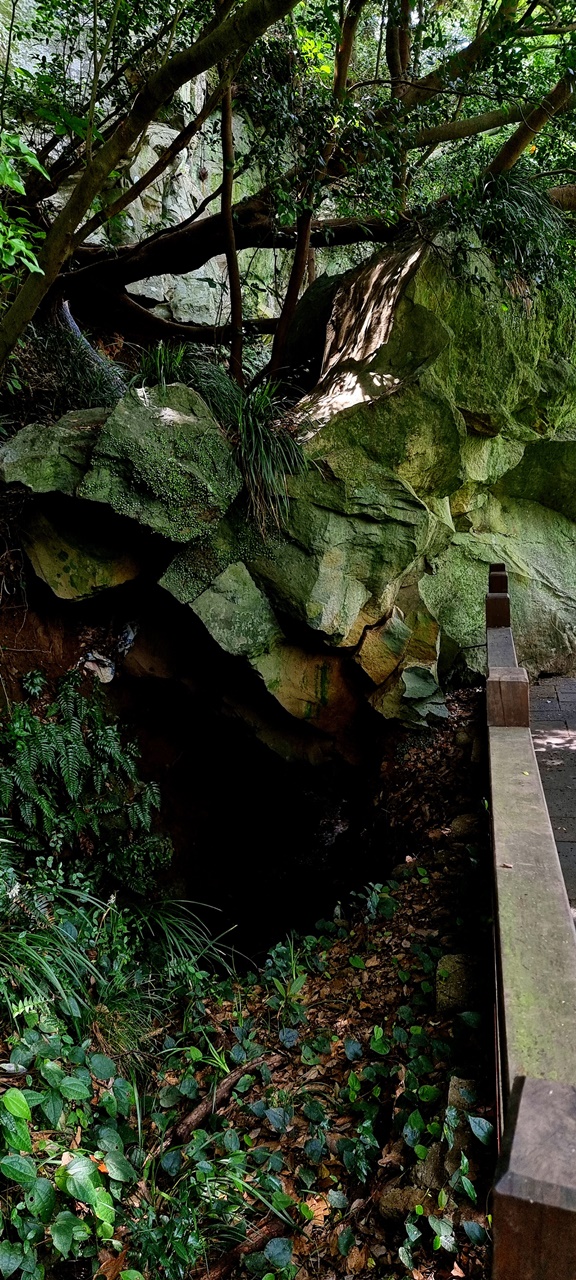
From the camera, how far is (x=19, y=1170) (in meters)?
2.29

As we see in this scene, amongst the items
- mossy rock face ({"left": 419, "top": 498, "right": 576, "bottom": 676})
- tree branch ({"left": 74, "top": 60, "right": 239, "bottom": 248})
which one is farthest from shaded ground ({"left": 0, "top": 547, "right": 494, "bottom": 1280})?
tree branch ({"left": 74, "top": 60, "right": 239, "bottom": 248})

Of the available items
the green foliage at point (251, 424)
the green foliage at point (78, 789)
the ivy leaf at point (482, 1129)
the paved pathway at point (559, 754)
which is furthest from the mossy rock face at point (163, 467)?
the ivy leaf at point (482, 1129)

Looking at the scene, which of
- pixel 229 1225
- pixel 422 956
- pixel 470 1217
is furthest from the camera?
pixel 422 956

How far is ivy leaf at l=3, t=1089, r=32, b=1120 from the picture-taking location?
230 cm

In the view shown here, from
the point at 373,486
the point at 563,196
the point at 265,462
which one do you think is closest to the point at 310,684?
the point at 373,486

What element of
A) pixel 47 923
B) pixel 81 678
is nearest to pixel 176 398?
pixel 81 678

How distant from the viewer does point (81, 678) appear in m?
5.02

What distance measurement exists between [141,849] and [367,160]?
5.08 m

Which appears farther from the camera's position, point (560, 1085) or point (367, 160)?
point (367, 160)

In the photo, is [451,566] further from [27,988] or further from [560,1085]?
[560,1085]

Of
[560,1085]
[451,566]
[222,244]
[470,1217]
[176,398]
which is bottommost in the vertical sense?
[470,1217]

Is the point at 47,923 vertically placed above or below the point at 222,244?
below

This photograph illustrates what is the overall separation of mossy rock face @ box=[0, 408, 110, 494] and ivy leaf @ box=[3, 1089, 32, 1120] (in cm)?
322

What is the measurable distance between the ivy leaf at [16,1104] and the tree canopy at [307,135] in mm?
3584
